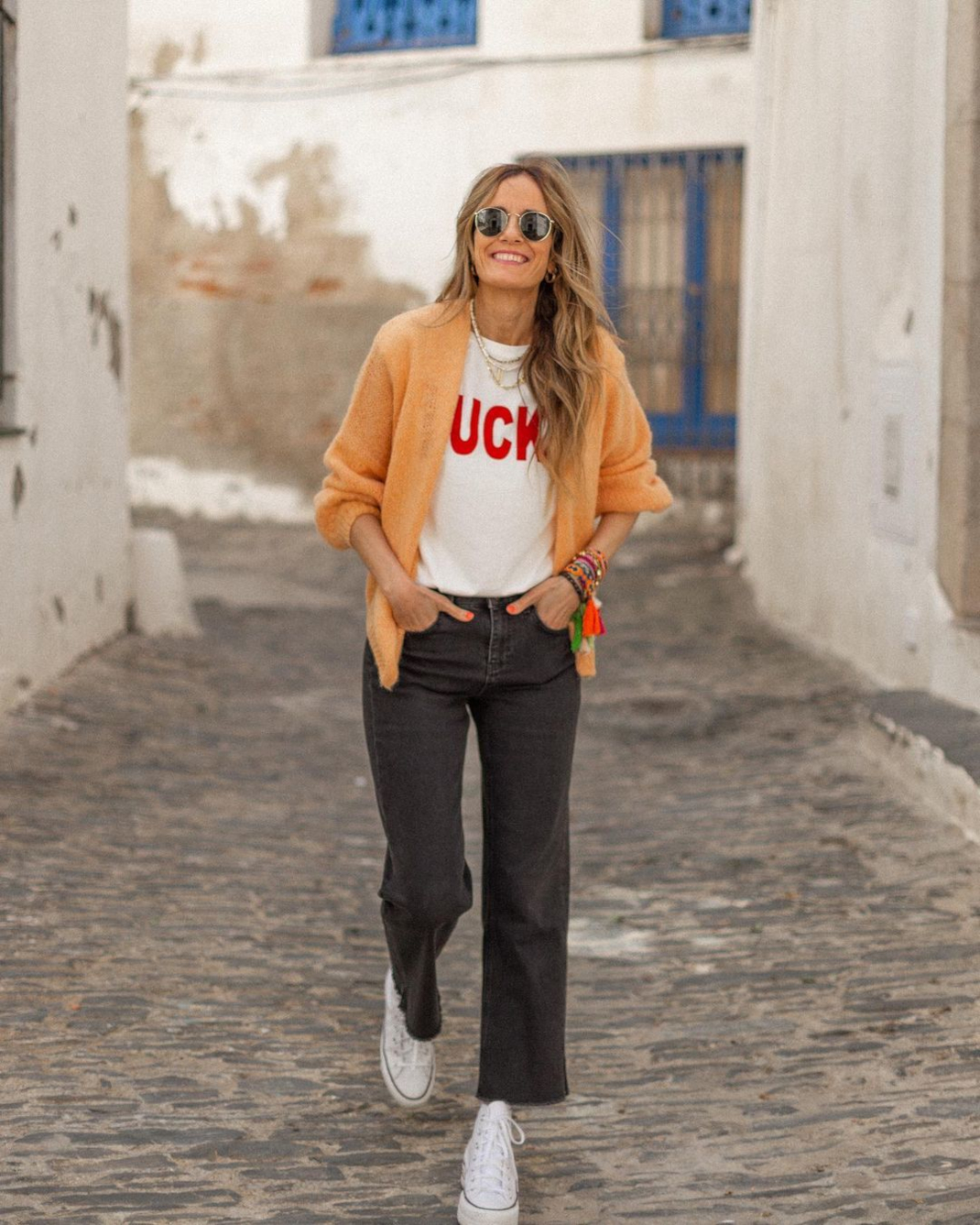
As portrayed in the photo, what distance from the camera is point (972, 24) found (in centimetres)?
625

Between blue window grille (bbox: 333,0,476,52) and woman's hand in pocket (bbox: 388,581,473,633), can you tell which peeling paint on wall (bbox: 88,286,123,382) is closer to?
woman's hand in pocket (bbox: 388,581,473,633)

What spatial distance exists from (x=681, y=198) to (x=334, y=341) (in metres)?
3.35

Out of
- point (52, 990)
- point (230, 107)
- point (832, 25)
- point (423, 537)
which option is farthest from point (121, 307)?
point (230, 107)

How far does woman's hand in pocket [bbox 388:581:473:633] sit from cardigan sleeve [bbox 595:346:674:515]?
0.40 metres

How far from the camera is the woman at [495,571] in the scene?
325cm

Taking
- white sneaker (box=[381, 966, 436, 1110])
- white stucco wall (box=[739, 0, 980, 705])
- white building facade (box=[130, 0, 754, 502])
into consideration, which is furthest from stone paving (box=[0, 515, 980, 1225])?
white building facade (box=[130, 0, 754, 502])

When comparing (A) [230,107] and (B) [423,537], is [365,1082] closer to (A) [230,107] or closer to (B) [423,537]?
(B) [423,537]

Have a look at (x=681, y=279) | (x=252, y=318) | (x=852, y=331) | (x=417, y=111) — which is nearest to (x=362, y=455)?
(x=852, y=331)

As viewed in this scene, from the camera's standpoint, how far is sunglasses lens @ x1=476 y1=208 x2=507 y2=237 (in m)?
3.22

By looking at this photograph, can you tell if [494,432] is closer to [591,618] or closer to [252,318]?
[591,618]

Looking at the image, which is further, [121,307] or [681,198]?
[681,198]

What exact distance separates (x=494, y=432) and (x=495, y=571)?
25 centimetres

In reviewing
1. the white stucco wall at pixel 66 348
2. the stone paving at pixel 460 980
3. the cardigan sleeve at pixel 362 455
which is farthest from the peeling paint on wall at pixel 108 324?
the cardigan sleeve at pixel 362 455

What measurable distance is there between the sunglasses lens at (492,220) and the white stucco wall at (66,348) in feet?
14.2
